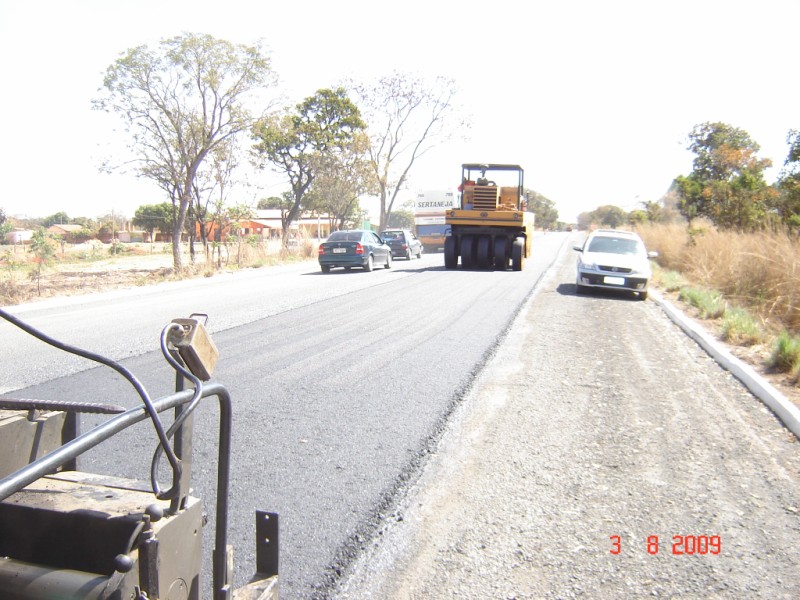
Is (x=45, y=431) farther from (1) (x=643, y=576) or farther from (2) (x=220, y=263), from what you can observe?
(2) (x=220, y=263)

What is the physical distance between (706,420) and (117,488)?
5.16 meters

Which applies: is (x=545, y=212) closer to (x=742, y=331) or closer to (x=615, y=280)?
(x=615, y=280)

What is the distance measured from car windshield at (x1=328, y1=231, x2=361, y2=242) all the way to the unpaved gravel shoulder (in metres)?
16.1

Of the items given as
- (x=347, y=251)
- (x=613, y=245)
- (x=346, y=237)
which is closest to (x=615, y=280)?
(x=613, y=245)

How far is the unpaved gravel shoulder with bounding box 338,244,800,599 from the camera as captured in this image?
10.1ft

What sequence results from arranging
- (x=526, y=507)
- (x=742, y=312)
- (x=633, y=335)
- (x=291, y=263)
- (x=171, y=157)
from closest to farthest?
1. (x=526, y=507)
2. (x=633, y=335)
3. (x=742, y=312)
4. (x=171, y=157)
5. (x=291, y=263)

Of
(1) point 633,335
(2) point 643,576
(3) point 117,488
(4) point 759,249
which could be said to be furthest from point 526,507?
(4) point 759,249

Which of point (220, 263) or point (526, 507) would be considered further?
point (220, 263)

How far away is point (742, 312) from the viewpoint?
11.4 m

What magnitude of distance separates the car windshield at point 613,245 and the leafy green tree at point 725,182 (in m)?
3.40

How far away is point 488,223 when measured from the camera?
71.3ft
